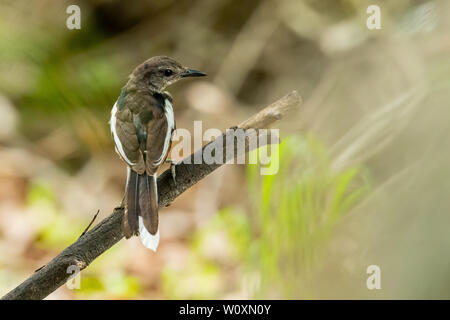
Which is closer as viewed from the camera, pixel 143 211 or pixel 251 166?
pixel 143 211

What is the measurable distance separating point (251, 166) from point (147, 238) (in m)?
1.16

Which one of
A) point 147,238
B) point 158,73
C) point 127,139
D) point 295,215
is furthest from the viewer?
point 158,73

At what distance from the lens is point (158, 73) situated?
3.23 m

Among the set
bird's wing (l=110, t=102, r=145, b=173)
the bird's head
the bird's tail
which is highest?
the bird's head

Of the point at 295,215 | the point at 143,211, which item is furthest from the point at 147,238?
the point at 295,215

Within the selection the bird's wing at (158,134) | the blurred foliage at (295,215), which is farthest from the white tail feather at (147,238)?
the blurred foliage at (295,215)

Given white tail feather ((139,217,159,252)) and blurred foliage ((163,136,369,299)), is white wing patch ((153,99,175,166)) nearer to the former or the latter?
white tail feather ((139,217,159,252))

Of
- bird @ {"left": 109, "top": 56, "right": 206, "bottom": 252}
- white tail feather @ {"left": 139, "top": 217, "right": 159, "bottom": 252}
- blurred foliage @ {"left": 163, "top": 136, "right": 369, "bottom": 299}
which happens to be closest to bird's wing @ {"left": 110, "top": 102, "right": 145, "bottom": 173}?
bird @ {"left": 109, "top": 56, "right": 206, "bottom": 252}

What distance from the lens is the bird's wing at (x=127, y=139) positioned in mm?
2525

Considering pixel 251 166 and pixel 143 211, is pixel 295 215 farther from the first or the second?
pixel 143 211

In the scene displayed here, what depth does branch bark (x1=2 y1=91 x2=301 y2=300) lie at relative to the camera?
2059 millimetres

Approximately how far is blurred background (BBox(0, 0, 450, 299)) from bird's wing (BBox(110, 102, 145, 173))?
0.70 m

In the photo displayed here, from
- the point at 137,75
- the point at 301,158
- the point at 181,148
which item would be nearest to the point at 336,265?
the point at 301,158
